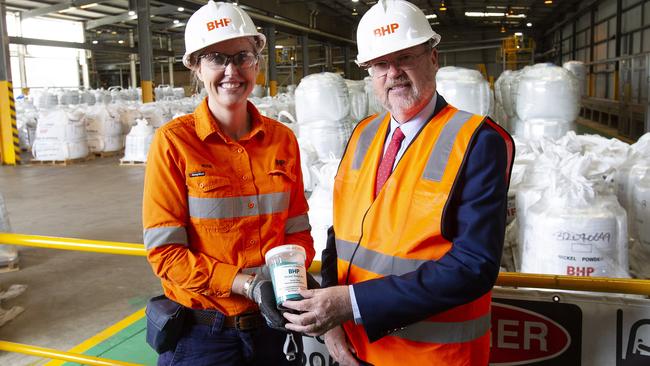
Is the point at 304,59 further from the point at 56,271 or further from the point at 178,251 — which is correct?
the point at 178,251

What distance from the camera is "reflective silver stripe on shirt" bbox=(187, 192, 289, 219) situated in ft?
5.77

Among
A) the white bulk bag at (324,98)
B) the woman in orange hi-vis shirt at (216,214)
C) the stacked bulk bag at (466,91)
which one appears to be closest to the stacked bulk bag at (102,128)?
the white bulk bag at (324,98)

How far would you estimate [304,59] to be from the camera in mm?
24844

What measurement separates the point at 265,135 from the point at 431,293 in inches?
32.4

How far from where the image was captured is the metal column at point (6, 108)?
39.3ft

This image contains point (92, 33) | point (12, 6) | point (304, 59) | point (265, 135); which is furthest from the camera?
point (92, 33)

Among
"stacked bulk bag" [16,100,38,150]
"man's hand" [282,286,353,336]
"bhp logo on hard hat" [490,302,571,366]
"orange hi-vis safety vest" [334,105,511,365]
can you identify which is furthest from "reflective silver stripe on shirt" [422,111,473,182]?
"stacked bulk bag" [16,100,38,150]

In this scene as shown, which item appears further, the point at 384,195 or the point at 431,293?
the point at 384,195

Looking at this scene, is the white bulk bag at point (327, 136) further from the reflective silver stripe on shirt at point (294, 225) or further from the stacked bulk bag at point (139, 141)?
the stacked bulk bag at point (139, 141)

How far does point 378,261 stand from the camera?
162 cm

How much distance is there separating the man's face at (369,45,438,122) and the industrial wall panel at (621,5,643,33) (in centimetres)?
2105

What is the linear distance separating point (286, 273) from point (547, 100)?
5.65m

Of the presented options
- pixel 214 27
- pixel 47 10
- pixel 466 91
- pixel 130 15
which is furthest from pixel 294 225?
pixel 47 10

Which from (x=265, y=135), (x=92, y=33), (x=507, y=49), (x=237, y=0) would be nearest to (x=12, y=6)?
(x=92, y=33)
